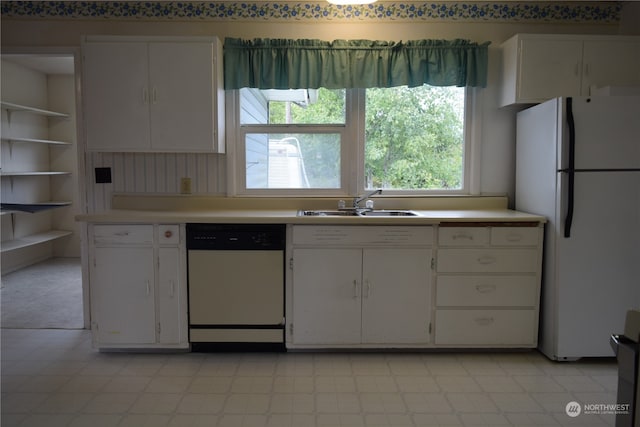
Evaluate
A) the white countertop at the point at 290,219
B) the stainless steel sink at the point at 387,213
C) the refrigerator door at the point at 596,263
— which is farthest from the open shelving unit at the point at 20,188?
the refrigerator door at the point at 596,263

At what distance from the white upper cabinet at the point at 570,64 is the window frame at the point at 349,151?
0.40 metres

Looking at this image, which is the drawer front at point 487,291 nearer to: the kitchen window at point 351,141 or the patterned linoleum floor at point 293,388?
the patterned linoleum floor at point 293,388

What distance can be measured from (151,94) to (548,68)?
2573 millimetres

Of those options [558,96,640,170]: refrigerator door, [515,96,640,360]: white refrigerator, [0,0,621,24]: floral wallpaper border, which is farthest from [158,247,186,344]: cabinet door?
[558,96,640,170]: refrigerator door

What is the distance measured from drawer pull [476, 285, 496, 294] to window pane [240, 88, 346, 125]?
58.5 inches

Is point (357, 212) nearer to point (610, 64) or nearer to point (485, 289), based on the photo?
point (485, 289)

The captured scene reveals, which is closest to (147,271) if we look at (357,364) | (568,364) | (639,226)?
(357,364)

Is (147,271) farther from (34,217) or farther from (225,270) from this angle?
(34,217)

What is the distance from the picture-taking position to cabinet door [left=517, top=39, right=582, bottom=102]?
2.95 meters

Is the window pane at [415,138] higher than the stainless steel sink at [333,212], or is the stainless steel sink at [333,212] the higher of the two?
the window pane at [415,138]

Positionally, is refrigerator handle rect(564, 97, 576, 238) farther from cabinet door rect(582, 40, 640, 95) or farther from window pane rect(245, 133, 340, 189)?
window pane rect(245, 133, 340, 189)

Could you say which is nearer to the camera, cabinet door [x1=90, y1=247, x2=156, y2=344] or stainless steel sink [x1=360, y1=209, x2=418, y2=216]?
cabinet door [x1=90, y1=247, x2=156, y2=344]

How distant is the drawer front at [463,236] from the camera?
2791mm

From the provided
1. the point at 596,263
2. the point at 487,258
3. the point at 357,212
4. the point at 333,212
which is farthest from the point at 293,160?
the point at 596,263
